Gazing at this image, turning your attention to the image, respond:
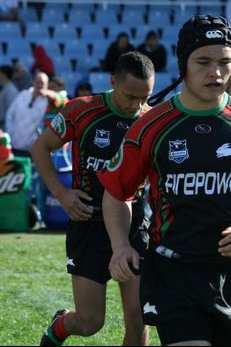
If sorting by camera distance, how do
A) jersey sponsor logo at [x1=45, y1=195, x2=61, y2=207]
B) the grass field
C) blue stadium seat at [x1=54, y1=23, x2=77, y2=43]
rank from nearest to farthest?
the grass field
jersey sponsor logo at [x1=45, y1=195, x2=61, y2=207]
blue stadium seat at [x1=54, y1=23, x2=77, y2=43]

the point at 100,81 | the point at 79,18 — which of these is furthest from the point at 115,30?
the point at 100,81

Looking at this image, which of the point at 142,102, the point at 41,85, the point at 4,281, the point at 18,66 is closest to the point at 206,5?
the point at 18,66

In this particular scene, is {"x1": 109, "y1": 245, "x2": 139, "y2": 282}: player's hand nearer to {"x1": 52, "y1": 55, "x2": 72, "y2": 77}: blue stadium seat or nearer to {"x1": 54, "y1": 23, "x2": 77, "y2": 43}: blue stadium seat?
{"x1": 52, "y1": 55, "x2": 72, "y2": 77}: blue stadium seat

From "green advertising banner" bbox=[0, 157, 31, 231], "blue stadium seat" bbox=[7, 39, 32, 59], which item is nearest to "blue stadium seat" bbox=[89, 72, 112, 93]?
"blue stadium seat" bbox=[7, 39, 32, 59]

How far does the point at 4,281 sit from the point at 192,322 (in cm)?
487

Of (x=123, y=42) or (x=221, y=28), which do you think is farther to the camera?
(x=123, y=42)

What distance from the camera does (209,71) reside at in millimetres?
3756

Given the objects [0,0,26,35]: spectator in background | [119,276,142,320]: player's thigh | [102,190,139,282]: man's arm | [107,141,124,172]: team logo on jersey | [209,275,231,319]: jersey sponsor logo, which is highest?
[107,141,124,172]: team logo on jersey

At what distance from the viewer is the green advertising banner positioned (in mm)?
11695

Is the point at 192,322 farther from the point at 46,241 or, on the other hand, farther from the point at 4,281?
the point at 46,241

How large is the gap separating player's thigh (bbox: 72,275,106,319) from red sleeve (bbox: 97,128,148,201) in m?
1.32

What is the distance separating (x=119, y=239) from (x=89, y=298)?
143cm

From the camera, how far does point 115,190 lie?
3969mm

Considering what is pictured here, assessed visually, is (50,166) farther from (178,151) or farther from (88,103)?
(178,151)
